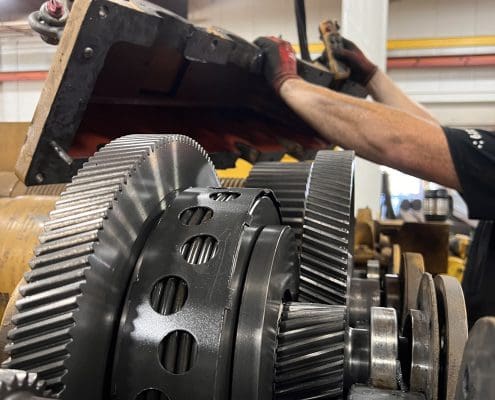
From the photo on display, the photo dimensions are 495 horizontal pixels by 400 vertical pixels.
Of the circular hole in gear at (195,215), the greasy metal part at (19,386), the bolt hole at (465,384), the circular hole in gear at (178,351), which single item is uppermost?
the circular hole in gear at (195,215)

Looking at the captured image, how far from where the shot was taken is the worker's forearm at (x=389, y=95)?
1.82 meters

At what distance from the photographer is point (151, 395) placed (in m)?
0.41

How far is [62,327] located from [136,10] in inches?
20.8

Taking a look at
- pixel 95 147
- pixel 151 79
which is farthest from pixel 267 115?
pixel 95 147

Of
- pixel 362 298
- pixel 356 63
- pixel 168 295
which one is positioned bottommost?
pixel 362 298

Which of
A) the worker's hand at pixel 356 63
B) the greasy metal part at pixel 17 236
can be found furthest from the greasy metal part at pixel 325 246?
the worker's hand at pixel 356 63

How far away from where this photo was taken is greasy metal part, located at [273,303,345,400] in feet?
1.59

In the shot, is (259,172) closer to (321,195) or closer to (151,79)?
(321,195)

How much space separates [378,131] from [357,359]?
2.18 ft

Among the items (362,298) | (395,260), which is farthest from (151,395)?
(395,260)

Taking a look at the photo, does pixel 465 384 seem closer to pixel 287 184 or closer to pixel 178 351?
pixel 178 351

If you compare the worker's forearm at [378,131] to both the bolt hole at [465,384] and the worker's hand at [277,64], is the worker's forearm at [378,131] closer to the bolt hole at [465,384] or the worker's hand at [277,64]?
the worker's hand at [277,64]

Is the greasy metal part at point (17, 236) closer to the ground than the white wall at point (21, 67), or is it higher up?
closer to the ground

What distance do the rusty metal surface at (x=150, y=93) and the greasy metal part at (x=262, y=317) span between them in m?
0.40
